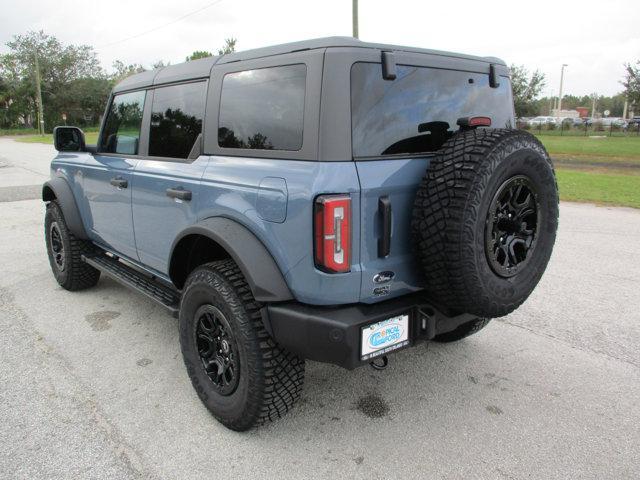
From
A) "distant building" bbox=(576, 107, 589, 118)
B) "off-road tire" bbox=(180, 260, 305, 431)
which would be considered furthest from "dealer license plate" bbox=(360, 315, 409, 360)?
"distant building" bbox=(576, 107, 589, 118)

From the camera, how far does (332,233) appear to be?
7.07 ft

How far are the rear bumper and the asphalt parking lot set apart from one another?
571 mm

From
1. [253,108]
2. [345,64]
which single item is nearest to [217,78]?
[253,108]

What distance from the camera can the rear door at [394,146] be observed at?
89.3 inches

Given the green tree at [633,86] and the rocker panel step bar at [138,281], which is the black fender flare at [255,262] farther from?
the green tree at [633,86]

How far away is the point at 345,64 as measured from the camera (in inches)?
88.3

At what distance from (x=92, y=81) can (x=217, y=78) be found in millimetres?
71607

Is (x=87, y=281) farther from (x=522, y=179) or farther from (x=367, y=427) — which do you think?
(x=522, y=179)

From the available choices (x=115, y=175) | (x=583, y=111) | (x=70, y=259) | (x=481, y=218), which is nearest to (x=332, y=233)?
(x=481, y=218)

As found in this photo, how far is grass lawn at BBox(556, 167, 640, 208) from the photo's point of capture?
9.74 metres

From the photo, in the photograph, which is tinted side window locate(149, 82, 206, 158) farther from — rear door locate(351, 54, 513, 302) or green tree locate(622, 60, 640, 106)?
green tree locate(622, 60, 640, 106)

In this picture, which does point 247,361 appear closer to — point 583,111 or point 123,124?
point 123,124

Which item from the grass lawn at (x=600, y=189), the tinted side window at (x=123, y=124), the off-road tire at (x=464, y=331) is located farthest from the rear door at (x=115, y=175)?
the grass lawn at (x=600, y=189)

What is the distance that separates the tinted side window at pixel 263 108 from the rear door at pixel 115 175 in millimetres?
1084
